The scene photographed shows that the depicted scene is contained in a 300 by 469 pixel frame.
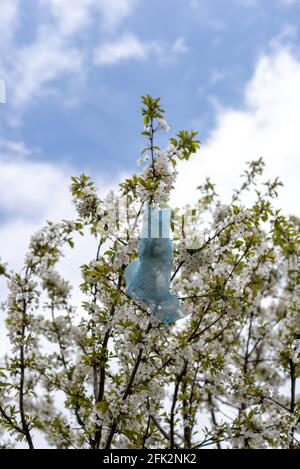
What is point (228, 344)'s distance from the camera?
7586 mm

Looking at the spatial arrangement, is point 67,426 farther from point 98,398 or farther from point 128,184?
point 128,184

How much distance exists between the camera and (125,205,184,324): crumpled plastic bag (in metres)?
3.71

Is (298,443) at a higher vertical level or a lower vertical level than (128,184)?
lower

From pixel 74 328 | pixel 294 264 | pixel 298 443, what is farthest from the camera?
pixel 294 264

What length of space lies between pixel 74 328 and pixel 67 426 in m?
1.33

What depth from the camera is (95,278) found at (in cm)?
431

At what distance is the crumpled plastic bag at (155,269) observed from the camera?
3.71 metres

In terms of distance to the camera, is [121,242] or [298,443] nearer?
[121,242]

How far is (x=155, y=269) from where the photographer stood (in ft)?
12.3

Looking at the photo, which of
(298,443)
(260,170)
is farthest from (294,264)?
(298,443)

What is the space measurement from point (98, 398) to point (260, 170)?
3705 millimetres
